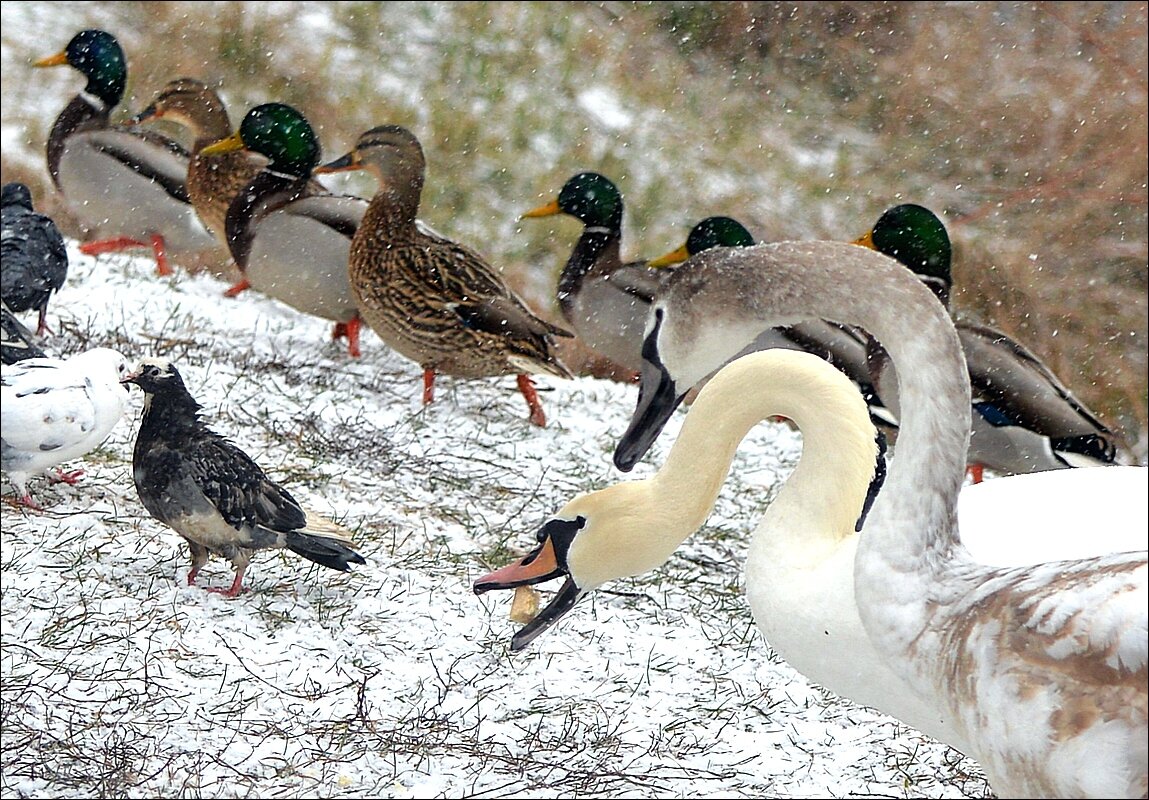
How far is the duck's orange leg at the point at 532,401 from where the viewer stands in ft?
18.4

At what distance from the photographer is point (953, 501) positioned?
→ 2416mm

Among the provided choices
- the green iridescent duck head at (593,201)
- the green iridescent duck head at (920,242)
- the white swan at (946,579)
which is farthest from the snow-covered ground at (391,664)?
the green iridescent duck head at (593,201)

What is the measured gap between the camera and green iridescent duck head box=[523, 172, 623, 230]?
20.9ft

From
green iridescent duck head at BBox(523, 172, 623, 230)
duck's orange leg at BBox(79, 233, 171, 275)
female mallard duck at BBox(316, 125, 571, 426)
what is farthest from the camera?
duck's orange leg at BBox(79, 233, 171, 275)

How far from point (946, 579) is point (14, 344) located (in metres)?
2.89

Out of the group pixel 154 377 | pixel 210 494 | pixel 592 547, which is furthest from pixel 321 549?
pixel 592 547

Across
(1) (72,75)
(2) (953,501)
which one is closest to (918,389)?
(2) (953,501)

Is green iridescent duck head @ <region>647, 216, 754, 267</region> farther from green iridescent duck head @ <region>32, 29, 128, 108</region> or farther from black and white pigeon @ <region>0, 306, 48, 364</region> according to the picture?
green iridescent duck head @ <region>32, 29, 128, 108</region>

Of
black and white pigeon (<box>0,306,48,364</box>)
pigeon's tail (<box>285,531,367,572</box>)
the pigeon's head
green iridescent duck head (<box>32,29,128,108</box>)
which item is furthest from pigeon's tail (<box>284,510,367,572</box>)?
green iridescent duck head (<box>32,29,128,108</box>)

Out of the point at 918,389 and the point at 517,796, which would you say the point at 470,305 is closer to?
the point at 517,796

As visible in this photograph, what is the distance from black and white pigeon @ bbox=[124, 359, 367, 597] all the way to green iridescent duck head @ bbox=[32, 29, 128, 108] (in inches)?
163

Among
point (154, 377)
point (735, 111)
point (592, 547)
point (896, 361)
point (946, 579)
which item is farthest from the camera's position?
point (735, 111)

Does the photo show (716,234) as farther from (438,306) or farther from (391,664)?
(391,664)

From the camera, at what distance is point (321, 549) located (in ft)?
12.2
